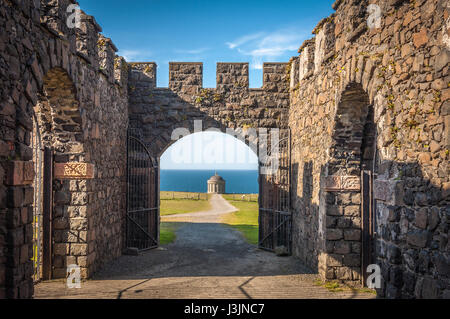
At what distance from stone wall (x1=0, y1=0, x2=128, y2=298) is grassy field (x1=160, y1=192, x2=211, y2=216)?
8.81 meters

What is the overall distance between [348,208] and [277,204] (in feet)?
10.2

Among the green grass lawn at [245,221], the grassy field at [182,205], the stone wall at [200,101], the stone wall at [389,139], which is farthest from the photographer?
the grassy field at [182,205]

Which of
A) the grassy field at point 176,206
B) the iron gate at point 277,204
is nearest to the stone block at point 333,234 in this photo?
the iron gate at point 277,204

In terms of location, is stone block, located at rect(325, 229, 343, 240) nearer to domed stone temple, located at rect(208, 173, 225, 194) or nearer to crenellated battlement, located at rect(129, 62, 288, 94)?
crenellated battlement, located at rect(129, 62, 288, 94)

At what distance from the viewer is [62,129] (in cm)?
632

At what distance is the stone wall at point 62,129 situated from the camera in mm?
3658

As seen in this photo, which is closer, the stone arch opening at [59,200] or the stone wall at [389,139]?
the stone wall at [389,139]

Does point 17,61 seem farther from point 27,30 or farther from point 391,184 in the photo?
point 391,184

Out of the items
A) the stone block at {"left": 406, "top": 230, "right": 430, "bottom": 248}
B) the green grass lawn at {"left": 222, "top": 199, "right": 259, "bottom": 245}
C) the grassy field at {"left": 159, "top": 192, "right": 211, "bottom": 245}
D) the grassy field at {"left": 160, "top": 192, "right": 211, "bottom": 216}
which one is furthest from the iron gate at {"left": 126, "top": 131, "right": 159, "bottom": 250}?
the stone block at {"left": 406, "top": 230, "right": 430, "bottom": 248}

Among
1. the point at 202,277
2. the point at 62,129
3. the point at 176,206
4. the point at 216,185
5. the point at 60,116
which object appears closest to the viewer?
the point at 60,116

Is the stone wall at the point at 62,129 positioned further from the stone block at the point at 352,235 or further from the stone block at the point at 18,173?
the stone block at the point at 352,235

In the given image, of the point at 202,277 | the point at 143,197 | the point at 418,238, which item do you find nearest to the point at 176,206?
the point at 143,197

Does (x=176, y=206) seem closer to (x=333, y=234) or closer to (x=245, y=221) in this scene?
(x=245, y=221)

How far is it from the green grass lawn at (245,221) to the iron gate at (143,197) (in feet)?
10.4
